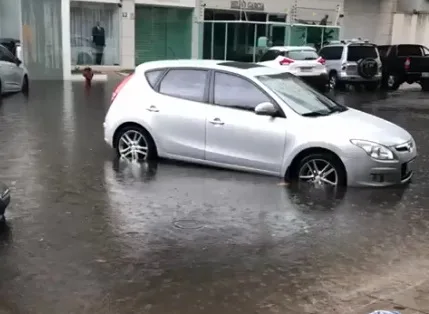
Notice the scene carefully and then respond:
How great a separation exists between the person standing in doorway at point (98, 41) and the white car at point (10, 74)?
9944 millimetres

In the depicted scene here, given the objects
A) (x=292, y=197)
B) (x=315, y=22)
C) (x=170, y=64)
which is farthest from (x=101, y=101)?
(x=315, y=22)

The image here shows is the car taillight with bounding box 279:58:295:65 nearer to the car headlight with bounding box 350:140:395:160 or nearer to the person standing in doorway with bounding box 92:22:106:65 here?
the person standing in doorway with bounding box 92:22:106:65

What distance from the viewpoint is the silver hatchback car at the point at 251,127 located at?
8.36 m

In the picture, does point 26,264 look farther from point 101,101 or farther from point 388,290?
point 101,101

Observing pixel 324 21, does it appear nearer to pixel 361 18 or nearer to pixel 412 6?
pixel 361 18

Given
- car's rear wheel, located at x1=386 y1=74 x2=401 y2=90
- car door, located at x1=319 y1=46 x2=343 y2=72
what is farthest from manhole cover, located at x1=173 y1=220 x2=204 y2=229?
car's rear wheel, located at x1=386 y1=74 x2=401 y2=90

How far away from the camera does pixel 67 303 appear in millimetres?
4805

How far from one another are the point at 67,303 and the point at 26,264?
0.98 meters

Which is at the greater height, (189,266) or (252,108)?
(252,108)

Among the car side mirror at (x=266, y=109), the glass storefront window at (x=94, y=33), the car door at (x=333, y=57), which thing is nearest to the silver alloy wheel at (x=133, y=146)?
the car side mirror at (x=266, y=109)

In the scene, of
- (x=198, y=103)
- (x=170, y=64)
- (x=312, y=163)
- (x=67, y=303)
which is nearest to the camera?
(x=67, y=303)

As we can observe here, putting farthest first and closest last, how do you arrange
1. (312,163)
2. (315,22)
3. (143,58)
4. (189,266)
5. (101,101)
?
(315,22) → (143,58) → (101,101) → (312,163) → (189,266)

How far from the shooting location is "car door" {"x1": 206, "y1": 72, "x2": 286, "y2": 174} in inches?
344

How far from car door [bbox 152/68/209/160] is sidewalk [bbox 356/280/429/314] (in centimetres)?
474
